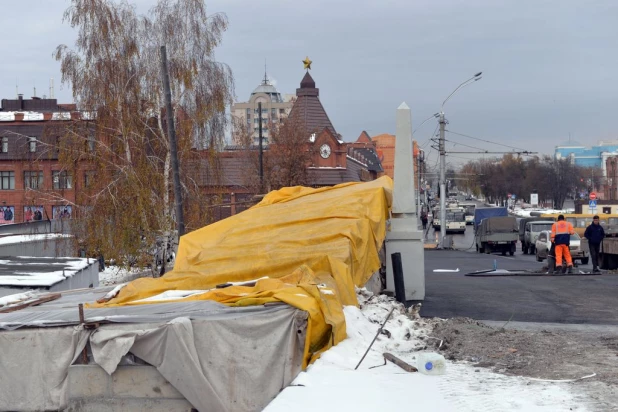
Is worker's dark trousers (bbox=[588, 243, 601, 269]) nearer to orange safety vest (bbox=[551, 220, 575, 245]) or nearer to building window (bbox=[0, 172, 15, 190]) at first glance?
orange safety vest (bbox=[551, 220, 575, 245])

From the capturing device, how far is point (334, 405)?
23.1 ft

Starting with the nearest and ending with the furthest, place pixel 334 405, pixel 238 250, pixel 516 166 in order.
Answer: pixel 334 405 < pixel 238 250 < pixel 516 166

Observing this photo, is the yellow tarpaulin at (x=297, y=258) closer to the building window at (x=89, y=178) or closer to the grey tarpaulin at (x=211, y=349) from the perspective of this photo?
the grey tarpaulin at (x=211, y=349)

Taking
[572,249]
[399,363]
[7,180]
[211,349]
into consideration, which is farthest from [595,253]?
[7,180]

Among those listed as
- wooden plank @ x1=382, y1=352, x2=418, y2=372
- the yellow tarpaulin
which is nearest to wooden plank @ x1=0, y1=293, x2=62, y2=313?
the yellow tarpaulin

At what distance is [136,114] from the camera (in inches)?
1172

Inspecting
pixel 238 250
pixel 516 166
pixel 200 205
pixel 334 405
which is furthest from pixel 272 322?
pixel 516 166

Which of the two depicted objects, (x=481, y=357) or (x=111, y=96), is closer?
(x=481, y=357)

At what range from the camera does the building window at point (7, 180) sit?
59469 mm

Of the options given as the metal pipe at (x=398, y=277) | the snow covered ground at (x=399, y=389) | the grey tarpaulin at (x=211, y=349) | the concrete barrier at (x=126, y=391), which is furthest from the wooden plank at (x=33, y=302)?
the metal pipe at (x=398, y=277)

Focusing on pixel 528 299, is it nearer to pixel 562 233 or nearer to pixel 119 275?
pixel 562 233

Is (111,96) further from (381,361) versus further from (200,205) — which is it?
(381,361)

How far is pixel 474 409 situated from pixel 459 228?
2925 inches

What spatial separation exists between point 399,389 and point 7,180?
57.1 m
